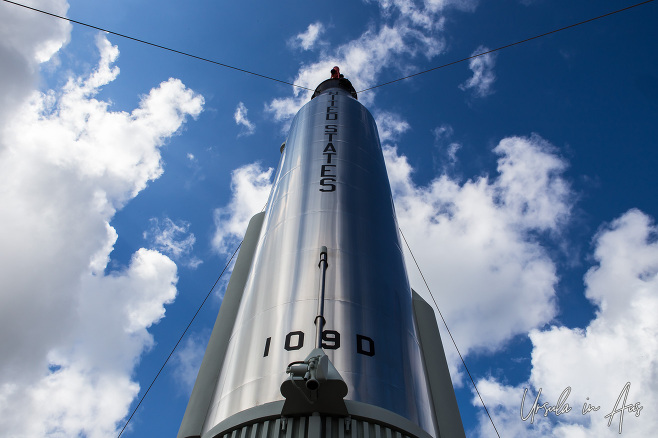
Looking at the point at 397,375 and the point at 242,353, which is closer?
the point at 397,375

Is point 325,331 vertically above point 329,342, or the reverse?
point 325,331

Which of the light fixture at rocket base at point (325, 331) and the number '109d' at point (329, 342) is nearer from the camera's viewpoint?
the light fixture at rocket base at point (325, 331)

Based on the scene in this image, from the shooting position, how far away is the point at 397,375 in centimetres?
558

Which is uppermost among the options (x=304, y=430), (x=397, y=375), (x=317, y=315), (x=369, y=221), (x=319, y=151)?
(x=319, y=151)

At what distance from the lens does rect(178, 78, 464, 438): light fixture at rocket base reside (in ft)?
15.6

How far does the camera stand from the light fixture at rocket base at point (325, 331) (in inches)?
187

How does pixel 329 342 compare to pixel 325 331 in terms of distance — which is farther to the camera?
pixel 325 331

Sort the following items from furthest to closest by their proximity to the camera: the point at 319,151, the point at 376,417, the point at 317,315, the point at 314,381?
1. the point at 319,151
2. the point at 317,315
3. the point at 376,417
4. the point at 314,381

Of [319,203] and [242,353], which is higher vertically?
[319,203]

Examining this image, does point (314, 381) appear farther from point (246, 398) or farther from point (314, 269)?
point (314, 269)

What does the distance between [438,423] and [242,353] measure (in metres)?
2.74

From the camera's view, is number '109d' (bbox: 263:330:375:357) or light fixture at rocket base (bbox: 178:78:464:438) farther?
number '109d' (bbox: 263:330:375:357)

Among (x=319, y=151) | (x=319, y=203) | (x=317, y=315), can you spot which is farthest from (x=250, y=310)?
(x=319, y=151)

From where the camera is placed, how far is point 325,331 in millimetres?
5645
